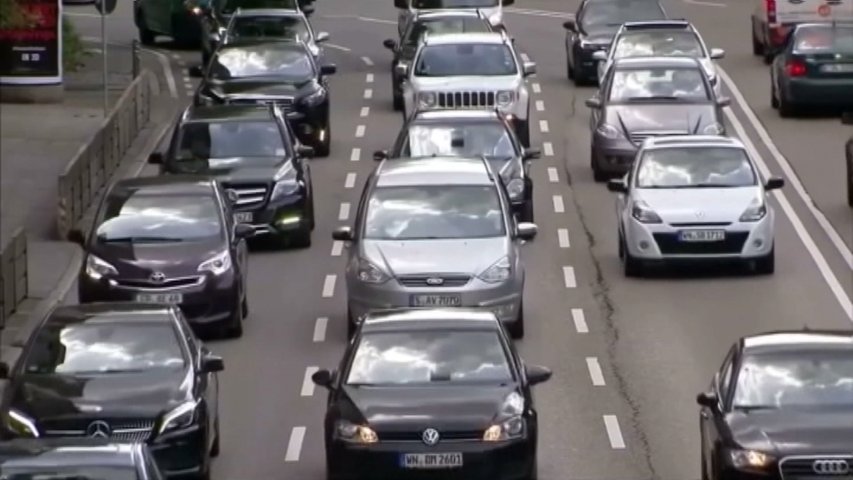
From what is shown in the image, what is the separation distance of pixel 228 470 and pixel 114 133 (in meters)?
16.9

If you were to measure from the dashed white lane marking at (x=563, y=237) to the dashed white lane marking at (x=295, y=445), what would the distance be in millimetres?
9715

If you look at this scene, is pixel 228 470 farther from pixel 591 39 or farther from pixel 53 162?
pixel 591 39

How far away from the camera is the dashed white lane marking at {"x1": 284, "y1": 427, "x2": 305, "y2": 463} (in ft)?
65.9

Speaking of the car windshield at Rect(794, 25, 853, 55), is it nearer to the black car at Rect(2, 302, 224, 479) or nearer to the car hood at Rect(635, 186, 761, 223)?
the car hood at Rect(635, 186, 761, 223)

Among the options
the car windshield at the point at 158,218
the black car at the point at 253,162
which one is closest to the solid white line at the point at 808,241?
the black car at the point at 253,162

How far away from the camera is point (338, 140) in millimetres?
38594

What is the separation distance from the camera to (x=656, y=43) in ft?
135

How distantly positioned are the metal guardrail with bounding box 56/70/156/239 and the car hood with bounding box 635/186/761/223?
757cm

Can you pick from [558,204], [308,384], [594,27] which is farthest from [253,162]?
[594,27]

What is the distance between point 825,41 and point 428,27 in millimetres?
7337

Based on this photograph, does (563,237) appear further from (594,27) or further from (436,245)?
(594,27)

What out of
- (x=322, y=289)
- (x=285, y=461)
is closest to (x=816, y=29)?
(x=322, y=289)

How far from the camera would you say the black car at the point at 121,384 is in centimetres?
1791

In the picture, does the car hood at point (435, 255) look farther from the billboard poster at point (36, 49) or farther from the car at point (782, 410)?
the billboard poster at point (36, 49)
